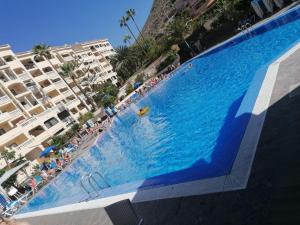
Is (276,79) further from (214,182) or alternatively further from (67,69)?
(67,69)

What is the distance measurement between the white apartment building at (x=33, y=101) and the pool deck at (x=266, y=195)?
35.6 meters

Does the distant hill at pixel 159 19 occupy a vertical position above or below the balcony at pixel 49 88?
above

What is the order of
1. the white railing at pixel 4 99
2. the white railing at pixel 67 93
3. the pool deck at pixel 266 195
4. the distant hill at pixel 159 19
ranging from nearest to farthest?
the pool deck at pixel 266 195, the white railing at pixel 4 99, the white railing at pixel 67 93, the distant hill at pixel 159 19

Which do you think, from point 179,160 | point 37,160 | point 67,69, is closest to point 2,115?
point 37,160

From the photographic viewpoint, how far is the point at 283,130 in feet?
22.5

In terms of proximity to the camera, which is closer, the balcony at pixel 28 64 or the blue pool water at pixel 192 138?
the blue pool water at pixel 192 138

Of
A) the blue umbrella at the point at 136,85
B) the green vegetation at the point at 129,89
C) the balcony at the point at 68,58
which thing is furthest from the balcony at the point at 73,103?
the blue umbrella at the point at 136,85

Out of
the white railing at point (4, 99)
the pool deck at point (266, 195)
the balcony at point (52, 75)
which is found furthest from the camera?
the balcony at point (52, 75)

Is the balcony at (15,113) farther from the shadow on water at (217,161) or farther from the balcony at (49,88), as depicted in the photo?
the shadow on water at (217,161)

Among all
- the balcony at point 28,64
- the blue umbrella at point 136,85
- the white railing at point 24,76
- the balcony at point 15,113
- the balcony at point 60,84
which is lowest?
the blue umbrella at point 136,85

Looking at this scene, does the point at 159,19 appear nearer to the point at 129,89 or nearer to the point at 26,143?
the point at 129,89

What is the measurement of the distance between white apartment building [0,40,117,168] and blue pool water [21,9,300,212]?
1941 centimetres

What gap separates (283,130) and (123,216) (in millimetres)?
3993

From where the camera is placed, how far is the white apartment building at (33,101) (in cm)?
4281
